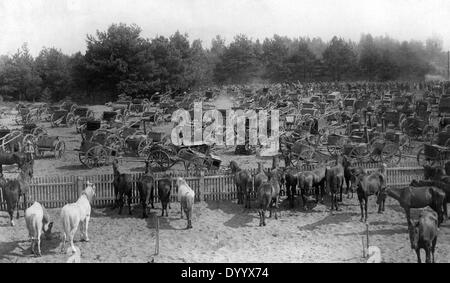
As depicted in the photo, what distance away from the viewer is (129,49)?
Answer: 1842 inches

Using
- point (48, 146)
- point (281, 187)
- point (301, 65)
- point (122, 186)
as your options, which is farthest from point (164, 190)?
point (301, 65)

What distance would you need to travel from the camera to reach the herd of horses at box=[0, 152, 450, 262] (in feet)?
43.0

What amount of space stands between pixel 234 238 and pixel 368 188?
411 cm

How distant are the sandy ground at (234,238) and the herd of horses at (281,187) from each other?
33cm

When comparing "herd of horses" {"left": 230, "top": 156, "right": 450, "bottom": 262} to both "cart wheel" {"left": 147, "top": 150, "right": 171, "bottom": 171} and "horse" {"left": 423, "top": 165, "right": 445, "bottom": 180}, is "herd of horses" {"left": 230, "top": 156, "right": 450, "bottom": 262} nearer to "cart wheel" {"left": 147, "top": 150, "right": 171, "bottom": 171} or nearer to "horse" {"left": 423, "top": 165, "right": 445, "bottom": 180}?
"horse" {"left": 423, "top": 165, "right": 445, "bottom": 180}

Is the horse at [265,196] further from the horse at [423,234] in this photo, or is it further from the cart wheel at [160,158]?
Result: the cart wheel at [160,158]

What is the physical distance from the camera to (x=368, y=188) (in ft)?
47.2

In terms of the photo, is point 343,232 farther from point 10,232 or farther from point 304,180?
point 10,232

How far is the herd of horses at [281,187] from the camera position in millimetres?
13102

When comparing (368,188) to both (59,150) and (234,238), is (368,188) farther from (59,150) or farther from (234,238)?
(59,150)

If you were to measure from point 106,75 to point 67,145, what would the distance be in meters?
22.2

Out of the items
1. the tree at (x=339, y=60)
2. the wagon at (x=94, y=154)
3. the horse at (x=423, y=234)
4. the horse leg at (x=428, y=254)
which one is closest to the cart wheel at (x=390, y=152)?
the horse at (x=423, y=234)

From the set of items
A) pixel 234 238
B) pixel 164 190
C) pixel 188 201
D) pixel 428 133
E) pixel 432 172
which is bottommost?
pixel 234 238
